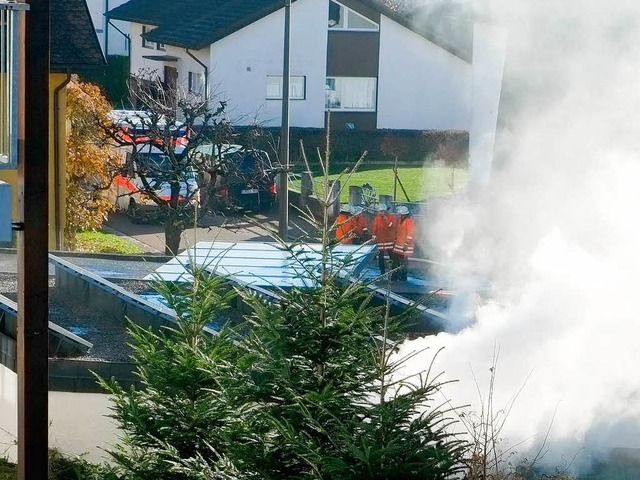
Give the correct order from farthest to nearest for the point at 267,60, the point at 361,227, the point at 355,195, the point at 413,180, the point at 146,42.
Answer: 1. the point at 146,42
2. the point at 267,60
3. the point at 413,180
4. the point at 355,195
5. the point at 361,227

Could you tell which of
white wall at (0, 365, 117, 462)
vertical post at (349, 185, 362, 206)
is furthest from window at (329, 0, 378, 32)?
white wall at (0, 365, 117, 462)

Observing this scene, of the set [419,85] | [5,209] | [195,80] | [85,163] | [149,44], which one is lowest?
[85,163]

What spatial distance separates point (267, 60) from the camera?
28.1 meters

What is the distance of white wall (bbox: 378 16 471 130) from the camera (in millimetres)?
29505

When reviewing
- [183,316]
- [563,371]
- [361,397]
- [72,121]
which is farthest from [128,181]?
[361,397]

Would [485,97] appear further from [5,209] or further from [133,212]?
[5,209]

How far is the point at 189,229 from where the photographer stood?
20.0 m

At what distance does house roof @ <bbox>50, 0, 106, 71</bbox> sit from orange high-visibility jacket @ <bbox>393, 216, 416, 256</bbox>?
5087 mm

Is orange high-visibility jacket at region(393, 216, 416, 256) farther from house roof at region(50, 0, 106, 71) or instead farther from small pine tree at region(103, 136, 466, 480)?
small pine tree at region(103, 136, 466, 480)

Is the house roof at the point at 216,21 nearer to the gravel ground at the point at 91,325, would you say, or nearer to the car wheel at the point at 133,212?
the car wheel at the point at 133,212

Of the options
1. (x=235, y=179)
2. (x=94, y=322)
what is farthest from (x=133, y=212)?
(x=94, y=322)

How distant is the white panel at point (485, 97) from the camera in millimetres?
17516

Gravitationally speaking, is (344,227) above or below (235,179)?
below

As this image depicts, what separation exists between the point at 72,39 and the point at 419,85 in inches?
597
